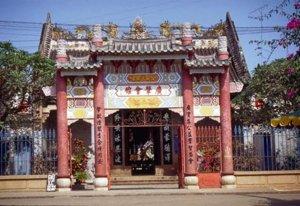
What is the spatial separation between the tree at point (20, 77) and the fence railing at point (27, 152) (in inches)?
97.5

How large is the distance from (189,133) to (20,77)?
25.7 feet

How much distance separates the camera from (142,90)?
17.8 meters

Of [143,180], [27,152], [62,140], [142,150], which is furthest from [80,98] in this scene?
[142,150]

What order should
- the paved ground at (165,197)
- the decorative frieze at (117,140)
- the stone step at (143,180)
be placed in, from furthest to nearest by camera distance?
the decorative frieze at (117,140), the stone step at (143,180), the paved ground at (165,197)

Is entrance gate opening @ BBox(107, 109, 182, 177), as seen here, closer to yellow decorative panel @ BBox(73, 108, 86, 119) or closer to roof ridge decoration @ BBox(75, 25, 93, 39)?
yellow decorative panel @ BBox(73, 108, 86, 119)

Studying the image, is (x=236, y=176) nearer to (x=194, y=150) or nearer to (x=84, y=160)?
(x=194, y=150)

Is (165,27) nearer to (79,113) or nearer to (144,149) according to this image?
(144,149)

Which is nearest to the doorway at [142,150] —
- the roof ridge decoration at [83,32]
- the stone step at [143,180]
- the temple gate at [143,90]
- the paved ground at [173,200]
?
the stone step at [143,180]

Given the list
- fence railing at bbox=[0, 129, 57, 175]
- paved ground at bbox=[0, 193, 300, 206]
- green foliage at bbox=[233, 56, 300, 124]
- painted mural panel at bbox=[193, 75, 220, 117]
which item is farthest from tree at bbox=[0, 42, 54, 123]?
green foliage at bbox=[233, 56, 300, 124]

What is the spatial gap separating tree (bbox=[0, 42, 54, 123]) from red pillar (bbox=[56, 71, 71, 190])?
3026mm

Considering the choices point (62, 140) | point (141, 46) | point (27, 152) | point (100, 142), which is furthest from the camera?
point (141, 46)

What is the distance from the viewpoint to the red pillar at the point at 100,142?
1723cm

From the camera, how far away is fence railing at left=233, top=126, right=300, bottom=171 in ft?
58.6

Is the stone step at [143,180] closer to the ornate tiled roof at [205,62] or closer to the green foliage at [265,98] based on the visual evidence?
the green foliage at [265,98]
